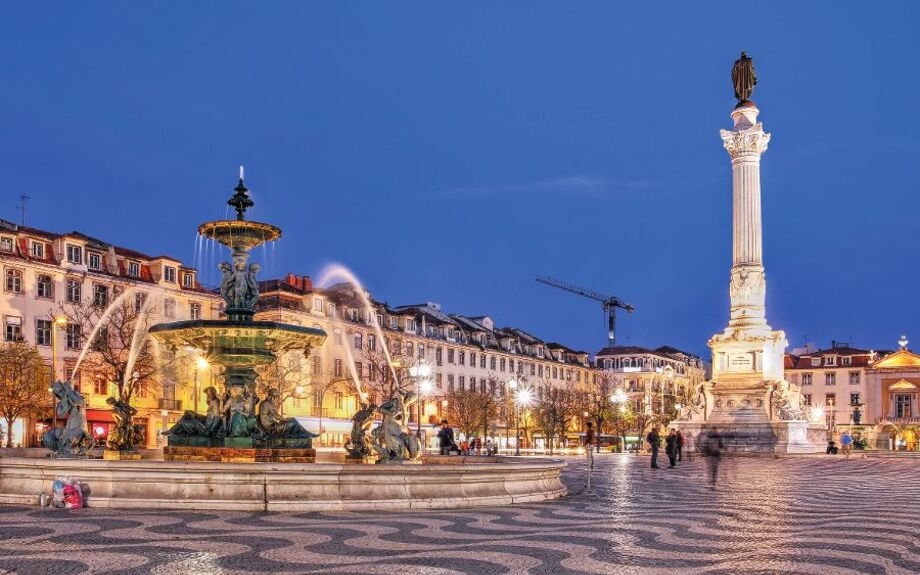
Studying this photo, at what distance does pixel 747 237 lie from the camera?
48625 millimetres

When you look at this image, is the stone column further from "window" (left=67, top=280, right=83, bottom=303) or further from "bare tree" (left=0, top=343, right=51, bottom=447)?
"window" (left=67, top=280, right=83, bottom=303)

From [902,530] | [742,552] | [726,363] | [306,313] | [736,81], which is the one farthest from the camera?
[306,313]

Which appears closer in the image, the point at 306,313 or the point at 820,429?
the point at 820,429

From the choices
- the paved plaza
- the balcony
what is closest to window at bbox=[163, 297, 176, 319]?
the balcony

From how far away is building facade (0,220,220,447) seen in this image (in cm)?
5672

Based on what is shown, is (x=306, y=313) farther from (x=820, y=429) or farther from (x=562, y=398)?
(x=820, y=429)

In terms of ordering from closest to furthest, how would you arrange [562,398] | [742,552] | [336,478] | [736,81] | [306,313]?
[742,552]
[336,478]
[736,81]
[306,313]
[562,398]

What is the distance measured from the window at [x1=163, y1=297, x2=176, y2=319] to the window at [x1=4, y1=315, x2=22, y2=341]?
9.78 metres

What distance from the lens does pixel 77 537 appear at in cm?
1159

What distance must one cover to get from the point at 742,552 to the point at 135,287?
56148 mm

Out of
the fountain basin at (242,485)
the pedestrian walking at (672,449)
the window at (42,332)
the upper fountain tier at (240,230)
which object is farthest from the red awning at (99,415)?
the fountain basin at (242,485)

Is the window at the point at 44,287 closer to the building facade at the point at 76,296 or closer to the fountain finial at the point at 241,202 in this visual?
the building facade at the point at 76,296

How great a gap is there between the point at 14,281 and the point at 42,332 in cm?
Answer: 346

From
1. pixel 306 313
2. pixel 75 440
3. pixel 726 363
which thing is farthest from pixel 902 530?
pixel 306 313
